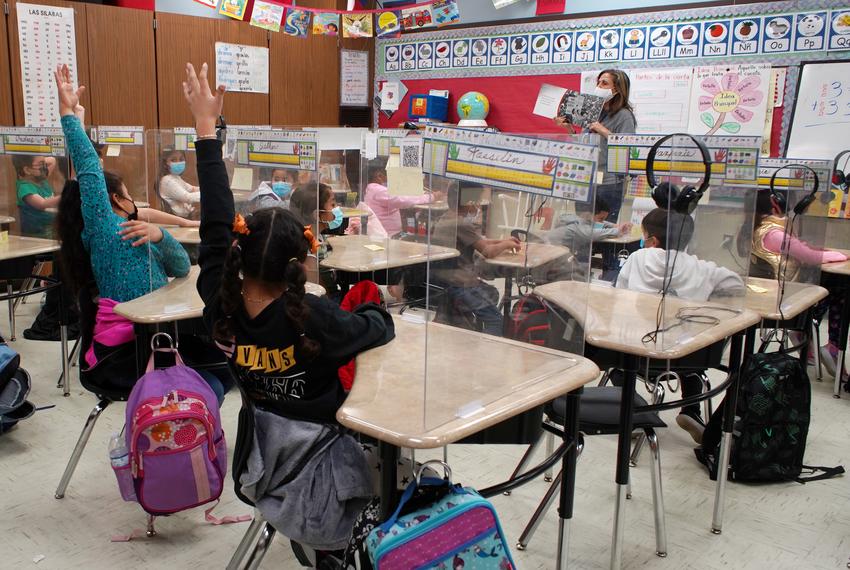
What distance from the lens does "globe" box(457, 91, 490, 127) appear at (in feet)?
23.5

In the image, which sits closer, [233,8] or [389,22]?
[233,8]

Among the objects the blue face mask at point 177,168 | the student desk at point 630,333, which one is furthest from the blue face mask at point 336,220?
the student desk at point 630,333

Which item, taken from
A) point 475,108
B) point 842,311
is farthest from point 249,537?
point 475,108

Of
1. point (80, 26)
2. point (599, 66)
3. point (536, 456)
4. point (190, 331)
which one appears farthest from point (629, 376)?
point (80, 26)

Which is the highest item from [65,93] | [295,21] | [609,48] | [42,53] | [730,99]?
[295,21]

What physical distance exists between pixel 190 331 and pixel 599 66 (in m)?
4.97

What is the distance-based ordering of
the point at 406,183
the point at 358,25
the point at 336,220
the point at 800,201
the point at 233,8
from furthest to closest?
the point at 358,25 → the point at 233,8 → the point at 336,220 → the point at 406,183 → the point at 800,201

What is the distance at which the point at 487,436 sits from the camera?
1.43m

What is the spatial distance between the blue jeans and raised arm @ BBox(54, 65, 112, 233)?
1.32 metres

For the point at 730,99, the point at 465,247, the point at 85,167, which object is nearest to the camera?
the point at 465,247

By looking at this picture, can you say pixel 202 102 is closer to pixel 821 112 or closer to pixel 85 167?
pixel 85 167

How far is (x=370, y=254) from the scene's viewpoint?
3469 mm

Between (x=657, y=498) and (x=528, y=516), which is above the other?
(x=657, y=498)

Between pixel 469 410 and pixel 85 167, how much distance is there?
164cm
